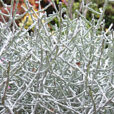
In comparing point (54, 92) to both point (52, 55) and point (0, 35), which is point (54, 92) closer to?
point (52, 55)

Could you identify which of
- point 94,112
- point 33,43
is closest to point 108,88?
point 94,112

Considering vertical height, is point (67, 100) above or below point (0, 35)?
below

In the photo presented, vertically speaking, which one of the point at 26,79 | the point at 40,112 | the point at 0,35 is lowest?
A: the point at 40,112

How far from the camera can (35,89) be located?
2.74 ft

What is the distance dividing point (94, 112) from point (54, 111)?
0.13 metres

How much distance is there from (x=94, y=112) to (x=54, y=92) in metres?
0.15

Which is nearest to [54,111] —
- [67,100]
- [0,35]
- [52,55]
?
[67,100]

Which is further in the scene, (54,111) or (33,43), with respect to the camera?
(33,43)

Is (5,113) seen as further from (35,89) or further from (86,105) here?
(86,105)

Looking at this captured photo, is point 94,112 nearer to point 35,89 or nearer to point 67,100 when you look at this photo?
point 67,100

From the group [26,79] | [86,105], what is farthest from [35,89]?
[86,105]

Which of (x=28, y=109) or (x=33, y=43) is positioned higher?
(x=33, y=43)

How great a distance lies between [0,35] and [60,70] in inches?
8.8

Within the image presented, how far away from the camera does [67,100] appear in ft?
2.52
